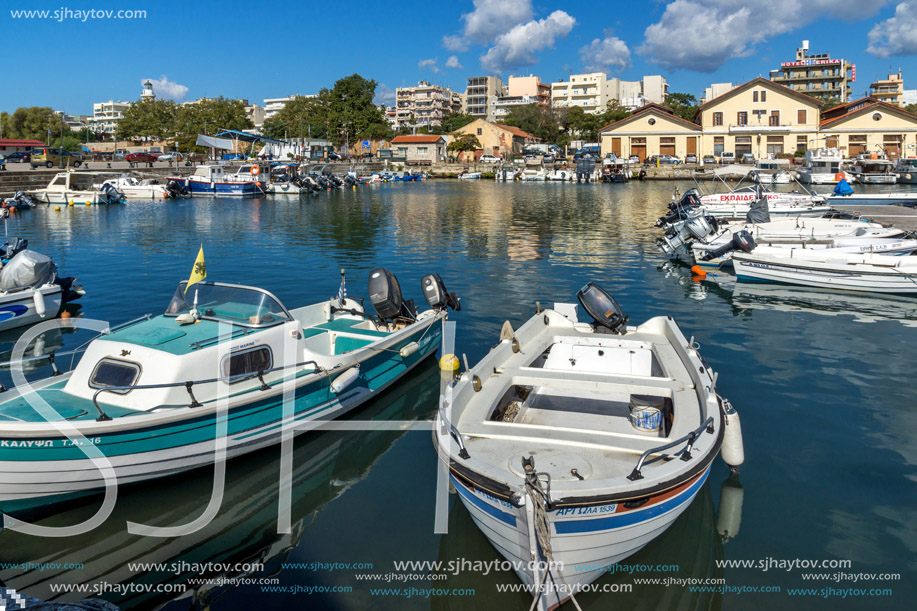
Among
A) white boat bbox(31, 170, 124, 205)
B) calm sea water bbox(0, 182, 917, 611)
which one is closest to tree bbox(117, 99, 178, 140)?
white boat bbox(31, 170, 124, 205)

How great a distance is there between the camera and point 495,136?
10212 cm

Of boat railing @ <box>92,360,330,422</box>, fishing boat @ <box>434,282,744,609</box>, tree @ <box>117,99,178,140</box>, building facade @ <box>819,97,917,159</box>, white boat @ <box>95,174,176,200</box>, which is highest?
tree @ <box>117,99,178,140</box>

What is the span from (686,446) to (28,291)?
14.1 m

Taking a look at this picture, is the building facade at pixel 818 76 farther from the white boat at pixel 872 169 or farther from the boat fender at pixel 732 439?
the boat fender at pixel 732 439

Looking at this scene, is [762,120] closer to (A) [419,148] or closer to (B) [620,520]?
(A) [419,148]

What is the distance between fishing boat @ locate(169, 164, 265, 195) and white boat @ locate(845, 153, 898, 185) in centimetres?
5518

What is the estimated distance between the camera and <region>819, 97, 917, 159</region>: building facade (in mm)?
72062

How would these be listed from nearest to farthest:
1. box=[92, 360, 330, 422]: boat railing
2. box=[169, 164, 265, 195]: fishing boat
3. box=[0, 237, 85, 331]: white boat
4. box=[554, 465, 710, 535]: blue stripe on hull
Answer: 1. box=[554, 465, 710, 535]: blue stripe on hull
2. box=[92, 360, 330, 422]: boat railing
3. box=[0, 237, 85, 331]: white boat
4. box=[169, 164, 265, 195]: fishing boat

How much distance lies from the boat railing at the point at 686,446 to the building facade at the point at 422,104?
139892 millimetres

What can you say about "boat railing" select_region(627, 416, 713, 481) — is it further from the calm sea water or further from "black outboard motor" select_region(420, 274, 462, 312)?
"black outboard motor" select_region(420, 274, 462, 312)

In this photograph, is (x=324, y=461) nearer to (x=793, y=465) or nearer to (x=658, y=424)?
(x=658, y=424)

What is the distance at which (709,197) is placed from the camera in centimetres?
3238

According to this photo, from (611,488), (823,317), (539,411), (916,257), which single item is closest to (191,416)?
(539,411)

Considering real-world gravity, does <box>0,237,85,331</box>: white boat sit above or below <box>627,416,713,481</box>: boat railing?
above
